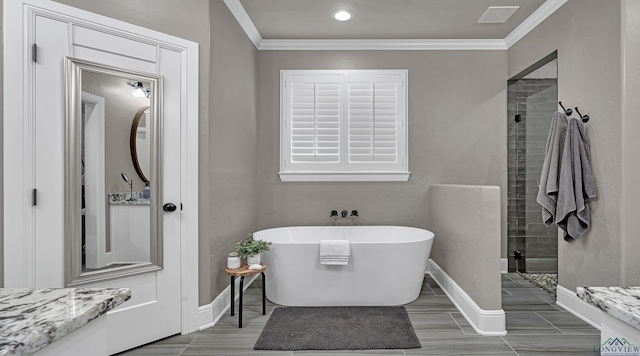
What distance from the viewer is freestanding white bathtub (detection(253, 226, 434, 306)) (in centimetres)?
270

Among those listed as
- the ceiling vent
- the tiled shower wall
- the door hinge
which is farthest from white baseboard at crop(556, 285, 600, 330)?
the door hinge

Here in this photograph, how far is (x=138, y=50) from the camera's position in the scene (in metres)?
2.13

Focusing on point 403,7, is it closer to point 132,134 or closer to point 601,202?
point 601,202

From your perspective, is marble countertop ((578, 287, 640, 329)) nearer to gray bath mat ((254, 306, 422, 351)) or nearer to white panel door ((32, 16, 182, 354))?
gray bath mat ((254, 306, 422, 351))

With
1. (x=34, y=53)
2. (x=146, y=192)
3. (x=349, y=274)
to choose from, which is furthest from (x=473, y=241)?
(x=34, y=53)

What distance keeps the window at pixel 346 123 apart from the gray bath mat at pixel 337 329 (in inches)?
59.3

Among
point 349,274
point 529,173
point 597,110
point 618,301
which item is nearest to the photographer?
point 618,301

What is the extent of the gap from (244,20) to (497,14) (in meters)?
2.39

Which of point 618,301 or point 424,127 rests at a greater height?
point 424,127

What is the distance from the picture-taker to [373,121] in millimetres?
3662

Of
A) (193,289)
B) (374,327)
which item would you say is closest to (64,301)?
(193,289)

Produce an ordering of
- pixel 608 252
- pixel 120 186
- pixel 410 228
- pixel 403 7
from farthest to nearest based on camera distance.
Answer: pixel 410 228 → pixel 403 7 → pixel 608 252 → pixel 120 186

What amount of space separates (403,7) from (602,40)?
152 centimetres

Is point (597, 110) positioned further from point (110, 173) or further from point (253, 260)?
point (110, 173)
